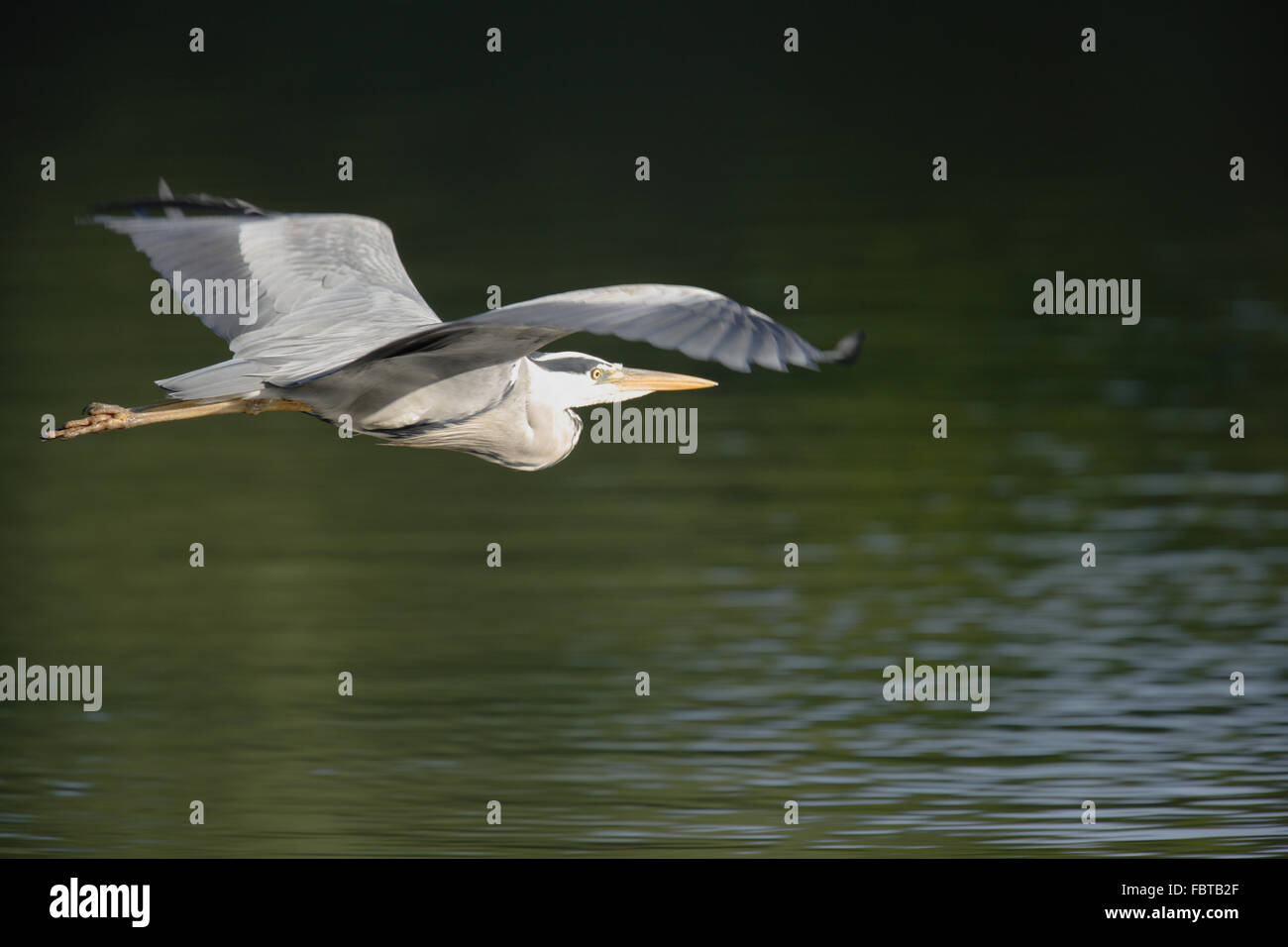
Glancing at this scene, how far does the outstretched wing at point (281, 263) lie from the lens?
815 centimetres

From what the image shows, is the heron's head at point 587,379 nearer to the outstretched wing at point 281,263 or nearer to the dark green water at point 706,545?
the outstretched wing at point 281,263

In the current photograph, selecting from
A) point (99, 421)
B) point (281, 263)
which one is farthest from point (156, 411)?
point (281, 263)

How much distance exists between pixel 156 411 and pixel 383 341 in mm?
1379

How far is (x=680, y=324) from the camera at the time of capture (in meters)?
6.13

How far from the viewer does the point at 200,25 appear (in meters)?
29.9

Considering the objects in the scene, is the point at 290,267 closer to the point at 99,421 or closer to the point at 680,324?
the point at 99,421

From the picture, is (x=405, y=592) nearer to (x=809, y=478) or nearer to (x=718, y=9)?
(x=809, y=478)

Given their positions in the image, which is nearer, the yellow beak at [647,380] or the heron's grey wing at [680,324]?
the heron's grey wing at [680,324]

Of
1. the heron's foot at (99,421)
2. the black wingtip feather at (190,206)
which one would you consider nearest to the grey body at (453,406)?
the heron's foot at (99,421)

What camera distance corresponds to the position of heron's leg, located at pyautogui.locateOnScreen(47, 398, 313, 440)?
26.0 ft

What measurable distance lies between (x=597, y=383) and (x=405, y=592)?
13.6 ft

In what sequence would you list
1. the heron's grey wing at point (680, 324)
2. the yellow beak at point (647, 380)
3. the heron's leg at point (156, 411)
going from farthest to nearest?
1. the yellow beak at point (647, 380)
2. the heron's leg at point (156, 411)
3. the heron's grey wing at point (680, 324)

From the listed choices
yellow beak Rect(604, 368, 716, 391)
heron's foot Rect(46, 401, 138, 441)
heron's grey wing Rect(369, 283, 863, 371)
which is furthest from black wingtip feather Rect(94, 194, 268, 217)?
heron's grey wing Rect(369, 283, 863, 371)

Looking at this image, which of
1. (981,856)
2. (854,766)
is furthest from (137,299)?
(981,856)
